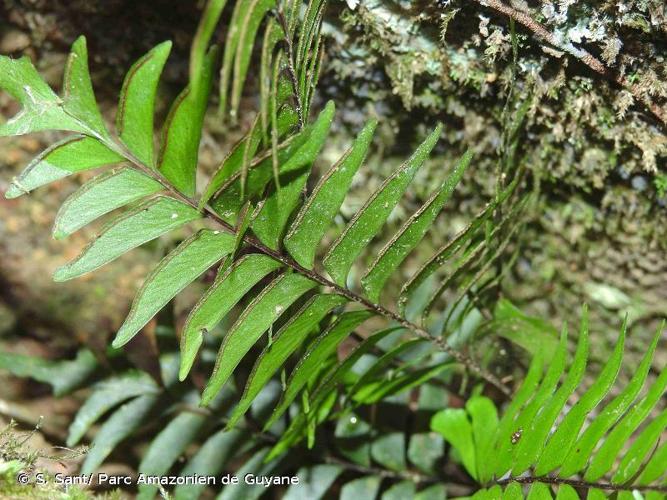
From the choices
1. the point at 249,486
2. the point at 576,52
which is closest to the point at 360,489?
the point at 249,486

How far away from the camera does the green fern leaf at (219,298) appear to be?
0.99 metres

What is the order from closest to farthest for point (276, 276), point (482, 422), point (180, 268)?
point (180, 268) → point (276, 276) → point (482, 422)

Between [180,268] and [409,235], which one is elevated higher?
[409,235]

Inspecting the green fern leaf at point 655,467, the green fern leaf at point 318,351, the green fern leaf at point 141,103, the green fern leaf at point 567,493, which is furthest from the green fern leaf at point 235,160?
the green fern leaf at point 655,467

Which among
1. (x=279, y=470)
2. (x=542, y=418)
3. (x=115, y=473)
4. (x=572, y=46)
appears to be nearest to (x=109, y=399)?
(x=115, y=473)

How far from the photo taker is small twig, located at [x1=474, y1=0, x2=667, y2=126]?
3.61ft

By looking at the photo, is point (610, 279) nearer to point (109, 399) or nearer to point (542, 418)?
point (542, 418)

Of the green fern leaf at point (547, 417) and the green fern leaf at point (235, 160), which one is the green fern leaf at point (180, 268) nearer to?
the green fern leaf at point (235, 160)

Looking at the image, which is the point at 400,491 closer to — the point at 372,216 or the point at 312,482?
the point at 312,482

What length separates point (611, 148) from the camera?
4.44 feet

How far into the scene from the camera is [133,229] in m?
0.95

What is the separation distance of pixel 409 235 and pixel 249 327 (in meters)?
0.32

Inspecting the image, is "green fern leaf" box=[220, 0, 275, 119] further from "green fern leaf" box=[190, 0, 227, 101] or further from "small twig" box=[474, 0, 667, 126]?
"small twig" box=[474, 0, 667, 126]

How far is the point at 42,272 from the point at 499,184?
159 centimetres
